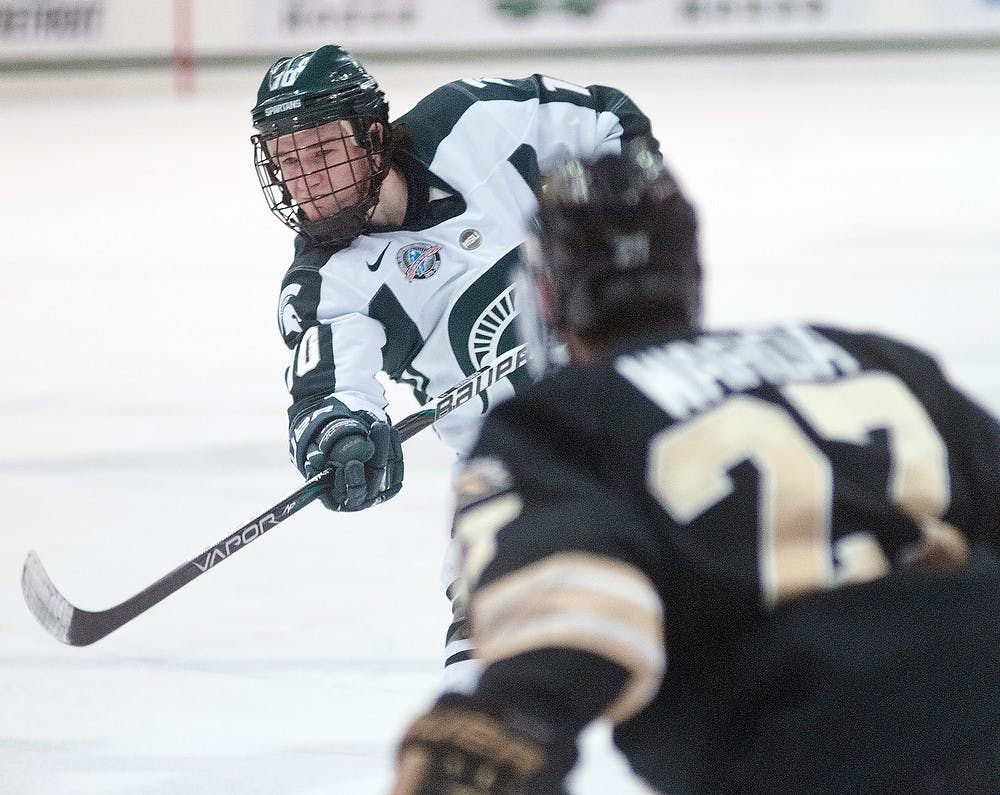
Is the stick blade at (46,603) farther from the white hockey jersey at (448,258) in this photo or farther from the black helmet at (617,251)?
the black helmet at (617,251)

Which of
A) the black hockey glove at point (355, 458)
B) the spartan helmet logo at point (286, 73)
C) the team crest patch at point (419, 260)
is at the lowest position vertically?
the black hockey glove at point (355, 458)

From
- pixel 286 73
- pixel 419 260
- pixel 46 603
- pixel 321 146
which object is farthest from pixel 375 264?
pixel 46 603

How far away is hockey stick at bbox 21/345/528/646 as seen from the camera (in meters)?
1.95

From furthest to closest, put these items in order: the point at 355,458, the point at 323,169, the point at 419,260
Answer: the point at 419,260, the point at 323,169, the point at 355,458

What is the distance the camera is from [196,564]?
196cm

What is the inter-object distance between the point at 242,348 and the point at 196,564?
2323mm

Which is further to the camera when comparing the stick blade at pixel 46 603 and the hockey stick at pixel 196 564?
the stick blade at pixel 46 603

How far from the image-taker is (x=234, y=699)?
2174 millimetres

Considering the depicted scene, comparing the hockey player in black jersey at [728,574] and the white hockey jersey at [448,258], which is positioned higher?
the hockey player in black jersey at [728,574]

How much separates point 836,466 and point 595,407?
0.15 metres

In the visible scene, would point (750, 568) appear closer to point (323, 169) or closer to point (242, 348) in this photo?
point (323, 169)

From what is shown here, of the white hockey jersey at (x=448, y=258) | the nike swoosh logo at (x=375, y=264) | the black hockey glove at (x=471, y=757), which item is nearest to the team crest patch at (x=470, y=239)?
the white hockey jersey at (x=448, y=258)

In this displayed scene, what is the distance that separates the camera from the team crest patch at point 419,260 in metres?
2.23

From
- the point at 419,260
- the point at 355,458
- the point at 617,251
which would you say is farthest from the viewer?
the point at 419,260
